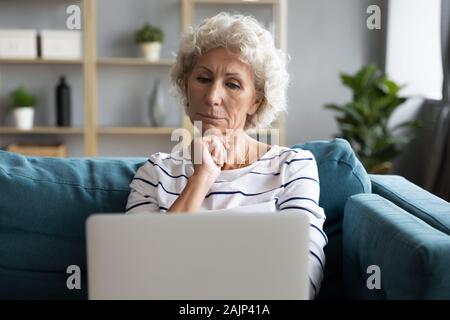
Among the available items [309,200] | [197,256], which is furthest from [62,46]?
[197,256]

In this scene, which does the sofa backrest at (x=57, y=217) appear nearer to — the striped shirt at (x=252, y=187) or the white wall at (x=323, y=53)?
the striped shirt at (x=252, y=187)

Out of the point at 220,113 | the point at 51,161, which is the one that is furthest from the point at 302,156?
the point at 51,161

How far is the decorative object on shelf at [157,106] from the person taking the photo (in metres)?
4.79

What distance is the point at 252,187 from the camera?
5.71 ft

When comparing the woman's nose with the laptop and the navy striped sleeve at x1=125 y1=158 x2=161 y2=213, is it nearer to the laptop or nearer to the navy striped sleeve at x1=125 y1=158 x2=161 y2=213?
the navy striped sleeve at x1=125 y1=158 x2=161 y2=213

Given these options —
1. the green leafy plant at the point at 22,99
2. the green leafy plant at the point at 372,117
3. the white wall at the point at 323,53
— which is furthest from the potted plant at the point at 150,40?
the green leafy plant at the point at 372,117

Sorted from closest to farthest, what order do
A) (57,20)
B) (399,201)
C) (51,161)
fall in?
1. (399,201)
2. (51,161)
3. (57,20)

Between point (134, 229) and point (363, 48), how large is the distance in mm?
4331

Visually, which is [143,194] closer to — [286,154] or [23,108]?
[286,154]

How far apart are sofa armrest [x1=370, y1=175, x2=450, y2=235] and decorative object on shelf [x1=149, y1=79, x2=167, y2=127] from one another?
9.52ft

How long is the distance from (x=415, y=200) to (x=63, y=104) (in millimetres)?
3472

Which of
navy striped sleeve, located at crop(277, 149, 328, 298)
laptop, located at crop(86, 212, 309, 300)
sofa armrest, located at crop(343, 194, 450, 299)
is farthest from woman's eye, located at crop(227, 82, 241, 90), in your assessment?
laptop, located at crop(86, 212, 309, 300)

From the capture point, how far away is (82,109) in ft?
16.2
